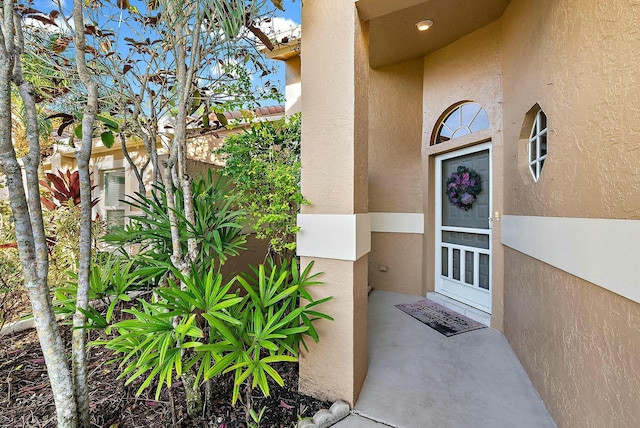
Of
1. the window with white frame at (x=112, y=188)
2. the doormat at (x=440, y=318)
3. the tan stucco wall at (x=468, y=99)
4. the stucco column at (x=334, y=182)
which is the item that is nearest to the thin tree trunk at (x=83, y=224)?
the stucco column at (x=334, y=182)

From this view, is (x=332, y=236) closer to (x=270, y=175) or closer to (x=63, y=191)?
(x=270, y=175)

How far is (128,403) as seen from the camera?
2139 millimetres

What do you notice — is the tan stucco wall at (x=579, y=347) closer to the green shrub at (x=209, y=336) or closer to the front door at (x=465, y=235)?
the front door at (x=465, y=235)

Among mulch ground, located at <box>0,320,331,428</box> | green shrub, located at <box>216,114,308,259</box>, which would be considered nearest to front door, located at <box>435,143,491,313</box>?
green shrub, located at <box>216,114,308,259</box>

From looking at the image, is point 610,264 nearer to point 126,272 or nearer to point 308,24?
point 308,24

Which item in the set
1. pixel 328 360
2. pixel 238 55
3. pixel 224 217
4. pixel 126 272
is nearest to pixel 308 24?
pixel 238 55

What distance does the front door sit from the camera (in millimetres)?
4012

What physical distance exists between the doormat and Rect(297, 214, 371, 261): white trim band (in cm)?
215

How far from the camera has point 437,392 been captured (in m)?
2.43

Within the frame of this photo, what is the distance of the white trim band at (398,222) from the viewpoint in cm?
488

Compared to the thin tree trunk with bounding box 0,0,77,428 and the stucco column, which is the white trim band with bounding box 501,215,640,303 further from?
the thin tree trunk with bounding box 0,0,77,428

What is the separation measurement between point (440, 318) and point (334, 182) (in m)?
2.92

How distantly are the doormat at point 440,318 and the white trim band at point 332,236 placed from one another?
2.15m

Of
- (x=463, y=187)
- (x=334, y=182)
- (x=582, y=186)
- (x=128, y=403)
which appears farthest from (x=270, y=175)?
(x=463, y=187)
